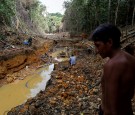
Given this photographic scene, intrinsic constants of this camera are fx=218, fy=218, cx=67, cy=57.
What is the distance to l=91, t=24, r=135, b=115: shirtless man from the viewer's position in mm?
1827

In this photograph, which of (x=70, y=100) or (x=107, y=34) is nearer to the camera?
(x=107, y=34)

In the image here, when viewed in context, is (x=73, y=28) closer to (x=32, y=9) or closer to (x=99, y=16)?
(x=32, y=9)

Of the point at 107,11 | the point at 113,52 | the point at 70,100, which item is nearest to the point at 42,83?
the point at 70,100

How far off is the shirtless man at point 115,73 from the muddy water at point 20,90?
845 cm

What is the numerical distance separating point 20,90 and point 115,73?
11.5 meters

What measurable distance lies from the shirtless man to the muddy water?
8.45 meters

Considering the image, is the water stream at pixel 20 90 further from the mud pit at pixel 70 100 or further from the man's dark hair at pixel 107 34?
the man's dark hair at pixel 107 34

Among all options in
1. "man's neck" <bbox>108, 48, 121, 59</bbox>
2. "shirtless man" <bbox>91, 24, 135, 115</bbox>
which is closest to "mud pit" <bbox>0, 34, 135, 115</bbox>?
"shirtless man" <bbox>91, 24, 135, 115</bbox>

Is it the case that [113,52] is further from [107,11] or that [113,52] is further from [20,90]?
[107,11]

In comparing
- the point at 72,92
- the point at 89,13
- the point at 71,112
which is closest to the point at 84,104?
the point at 71,112

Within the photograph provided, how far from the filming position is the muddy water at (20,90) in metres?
10.7

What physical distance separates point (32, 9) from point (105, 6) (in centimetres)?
2424

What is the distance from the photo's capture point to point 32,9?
43.4m

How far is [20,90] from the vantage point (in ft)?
41.9
